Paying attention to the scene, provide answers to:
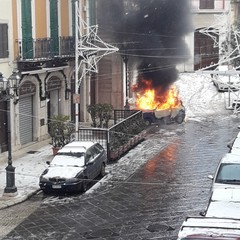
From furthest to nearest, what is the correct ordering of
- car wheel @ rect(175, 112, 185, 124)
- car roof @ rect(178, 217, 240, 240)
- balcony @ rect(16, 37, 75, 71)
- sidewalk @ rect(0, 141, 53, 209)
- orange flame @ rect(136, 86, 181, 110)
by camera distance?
orange flame @ rect(136, 86, 181, 110) < car wheel @ rect(175, 112, 185, 124) < balcony @ rect(16, 37, 75, 71) < sidewalk @ rect(0, 141, 53, 209) < car roof @ rect(178, 217, 240, 240)

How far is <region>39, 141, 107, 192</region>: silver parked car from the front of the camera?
1894cm

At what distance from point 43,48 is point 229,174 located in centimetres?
1256

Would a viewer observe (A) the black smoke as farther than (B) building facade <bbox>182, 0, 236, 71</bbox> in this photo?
No

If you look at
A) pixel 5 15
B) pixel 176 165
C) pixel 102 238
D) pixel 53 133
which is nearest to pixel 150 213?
pixel 102 238

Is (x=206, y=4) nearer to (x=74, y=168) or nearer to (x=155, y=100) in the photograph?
(x=155, y=100)

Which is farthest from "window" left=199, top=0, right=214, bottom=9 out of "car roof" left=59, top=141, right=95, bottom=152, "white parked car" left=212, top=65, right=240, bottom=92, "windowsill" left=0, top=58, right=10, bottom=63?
"car roof" left=59, top=141, right=95, bottom=152

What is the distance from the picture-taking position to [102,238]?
49.1ft

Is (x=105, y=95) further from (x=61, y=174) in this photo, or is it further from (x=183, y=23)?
(x=61, y=174)

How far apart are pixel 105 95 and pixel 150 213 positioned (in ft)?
65.3

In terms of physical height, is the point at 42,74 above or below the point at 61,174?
above

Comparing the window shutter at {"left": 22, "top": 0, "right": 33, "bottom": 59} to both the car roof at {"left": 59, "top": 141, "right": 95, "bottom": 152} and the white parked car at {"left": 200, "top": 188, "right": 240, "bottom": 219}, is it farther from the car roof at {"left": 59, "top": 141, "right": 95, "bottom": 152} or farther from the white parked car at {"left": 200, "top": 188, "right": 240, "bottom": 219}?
the white parked car at {"left": 200, "top": 188, "right": 240, "bottom": 219}

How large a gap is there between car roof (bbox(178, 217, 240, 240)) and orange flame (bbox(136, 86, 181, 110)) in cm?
2150

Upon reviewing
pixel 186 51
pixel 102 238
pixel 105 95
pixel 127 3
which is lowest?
pixel 102 238

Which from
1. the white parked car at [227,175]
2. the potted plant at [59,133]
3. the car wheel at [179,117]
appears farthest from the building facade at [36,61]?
the white parked car at [227,175]
